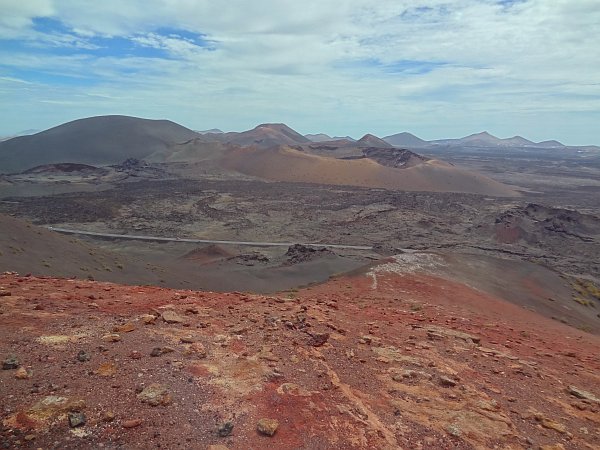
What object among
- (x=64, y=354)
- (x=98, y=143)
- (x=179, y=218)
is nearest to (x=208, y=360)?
(x=64, y=354)

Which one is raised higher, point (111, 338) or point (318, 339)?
point (111, 338)

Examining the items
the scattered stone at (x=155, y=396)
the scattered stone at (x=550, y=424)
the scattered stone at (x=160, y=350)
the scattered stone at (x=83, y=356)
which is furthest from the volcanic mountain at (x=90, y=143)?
the scattered stone at (x=550, y=424)

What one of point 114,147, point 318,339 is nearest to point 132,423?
point 318,339

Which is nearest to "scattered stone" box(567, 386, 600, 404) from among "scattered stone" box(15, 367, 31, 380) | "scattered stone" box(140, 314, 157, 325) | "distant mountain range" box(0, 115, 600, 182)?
"scattered stone" box(140, 314, 157, 325)

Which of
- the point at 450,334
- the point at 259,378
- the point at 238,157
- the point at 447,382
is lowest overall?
the point at 450,334

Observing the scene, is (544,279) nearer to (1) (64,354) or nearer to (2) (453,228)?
(2) (453,228)

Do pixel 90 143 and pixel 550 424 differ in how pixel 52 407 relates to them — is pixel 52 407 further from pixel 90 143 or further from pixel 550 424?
pixel 90 143
